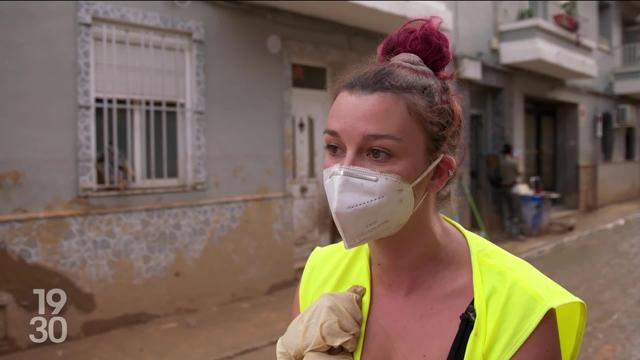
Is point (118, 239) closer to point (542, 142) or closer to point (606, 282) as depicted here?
point (606, 282)

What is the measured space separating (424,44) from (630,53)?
1763 cm

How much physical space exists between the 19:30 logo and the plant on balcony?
34.9ft

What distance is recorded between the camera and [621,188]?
1550cm

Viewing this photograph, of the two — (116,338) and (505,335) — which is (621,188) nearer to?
(116,338)

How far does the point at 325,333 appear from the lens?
4.37 ft

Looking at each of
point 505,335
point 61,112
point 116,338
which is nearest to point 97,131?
point 61,112

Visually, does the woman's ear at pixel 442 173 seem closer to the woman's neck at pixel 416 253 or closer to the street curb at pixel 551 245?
the woman's neck at pixel 416 253

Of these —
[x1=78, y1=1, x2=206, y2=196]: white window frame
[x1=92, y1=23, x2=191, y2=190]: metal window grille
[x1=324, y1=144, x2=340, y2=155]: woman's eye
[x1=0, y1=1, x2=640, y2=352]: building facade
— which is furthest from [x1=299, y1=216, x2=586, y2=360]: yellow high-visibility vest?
[x1=92, y1=23, x2=191, y2=190]: metal window grille

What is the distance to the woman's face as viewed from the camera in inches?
52.2

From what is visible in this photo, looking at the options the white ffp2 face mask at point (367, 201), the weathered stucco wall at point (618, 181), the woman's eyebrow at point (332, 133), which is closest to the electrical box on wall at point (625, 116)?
the weathered stucco wall at point (618, 181)

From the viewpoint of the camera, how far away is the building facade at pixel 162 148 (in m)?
4.59

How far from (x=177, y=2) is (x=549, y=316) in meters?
5.12

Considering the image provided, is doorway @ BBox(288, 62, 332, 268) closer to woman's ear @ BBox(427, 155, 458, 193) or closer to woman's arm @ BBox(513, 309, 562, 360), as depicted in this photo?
woman's ear @ BBox(427, 155, 458, 193)

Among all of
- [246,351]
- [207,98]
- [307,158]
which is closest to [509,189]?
[307,158]
